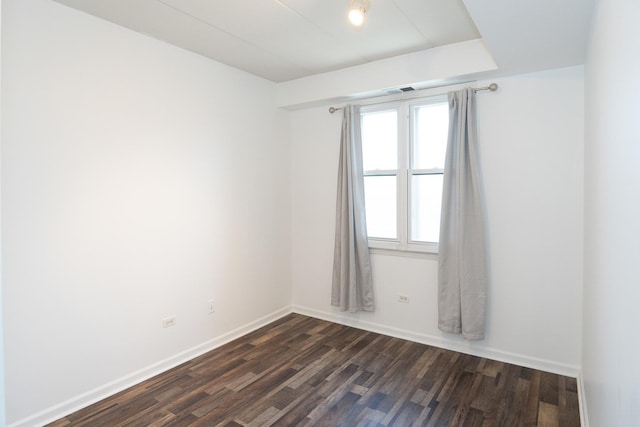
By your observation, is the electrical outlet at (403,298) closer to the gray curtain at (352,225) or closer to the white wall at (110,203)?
the gray curtain at (352,225)

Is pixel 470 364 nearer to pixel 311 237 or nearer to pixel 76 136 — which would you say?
pixel 311 237

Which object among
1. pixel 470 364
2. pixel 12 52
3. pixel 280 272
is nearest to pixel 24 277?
pixel 12 52

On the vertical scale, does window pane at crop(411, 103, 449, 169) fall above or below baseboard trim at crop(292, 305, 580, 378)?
above

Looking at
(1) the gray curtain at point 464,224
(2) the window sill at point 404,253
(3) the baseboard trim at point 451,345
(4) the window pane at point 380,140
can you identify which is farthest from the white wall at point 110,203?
(1) the gray curtain at point 464,224

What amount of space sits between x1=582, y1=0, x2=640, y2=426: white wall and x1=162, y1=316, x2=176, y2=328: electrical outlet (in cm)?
294

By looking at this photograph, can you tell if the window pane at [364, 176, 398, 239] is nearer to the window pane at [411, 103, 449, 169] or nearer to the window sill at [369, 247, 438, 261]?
the window sill at [369, 247, 438, 261]

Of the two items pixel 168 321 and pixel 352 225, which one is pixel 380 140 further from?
pixel 168 321

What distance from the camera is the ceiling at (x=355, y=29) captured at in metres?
2.13

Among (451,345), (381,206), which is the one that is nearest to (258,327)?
(381,206)

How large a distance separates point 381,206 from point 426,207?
0.48 meters

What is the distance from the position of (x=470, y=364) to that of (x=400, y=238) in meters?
1.28

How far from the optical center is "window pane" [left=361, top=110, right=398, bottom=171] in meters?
3.79

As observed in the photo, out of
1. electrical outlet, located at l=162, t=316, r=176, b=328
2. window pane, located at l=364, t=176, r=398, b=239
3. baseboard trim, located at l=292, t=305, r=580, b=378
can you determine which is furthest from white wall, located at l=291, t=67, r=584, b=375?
electrical outlet, located at l=162, t=316, r=176, b=328

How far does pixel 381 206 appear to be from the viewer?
12.8ft
